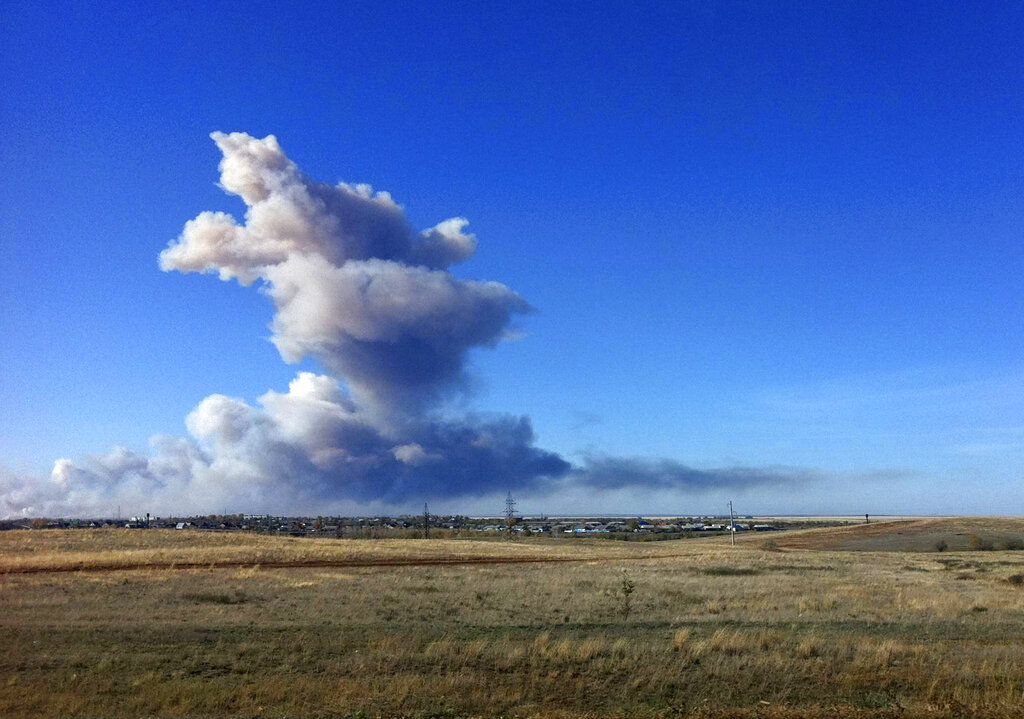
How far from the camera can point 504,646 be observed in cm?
1914

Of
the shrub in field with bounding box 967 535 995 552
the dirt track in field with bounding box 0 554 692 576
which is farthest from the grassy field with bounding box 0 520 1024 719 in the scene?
the shrub in field with bounding box 967 535 995 552

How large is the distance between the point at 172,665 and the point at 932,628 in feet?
68.4

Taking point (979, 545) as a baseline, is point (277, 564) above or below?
above

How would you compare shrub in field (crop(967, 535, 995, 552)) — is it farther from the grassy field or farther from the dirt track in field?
the grassy field

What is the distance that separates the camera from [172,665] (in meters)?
16.9

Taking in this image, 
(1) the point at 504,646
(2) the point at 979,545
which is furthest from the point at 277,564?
(2) the point at 979,545

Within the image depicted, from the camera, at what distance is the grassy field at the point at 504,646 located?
533 inches

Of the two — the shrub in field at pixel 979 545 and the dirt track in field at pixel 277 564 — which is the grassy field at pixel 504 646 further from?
the shrub in field at pixel 979 545

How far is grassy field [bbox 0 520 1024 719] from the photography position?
13.5 meters

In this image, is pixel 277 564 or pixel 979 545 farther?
pixel 979 545

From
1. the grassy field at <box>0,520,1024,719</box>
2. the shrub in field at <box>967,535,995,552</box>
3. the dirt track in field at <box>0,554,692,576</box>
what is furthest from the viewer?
the shrub in field at <box>967,535,995,552</box>

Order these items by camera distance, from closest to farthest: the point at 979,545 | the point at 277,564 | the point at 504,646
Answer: the point at 504,646
the point at 277,564
the point at 979,545

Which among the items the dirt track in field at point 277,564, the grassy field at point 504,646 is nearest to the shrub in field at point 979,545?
the dirt track in field at point 277,564

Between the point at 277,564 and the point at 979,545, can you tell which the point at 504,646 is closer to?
the point at 277,564
